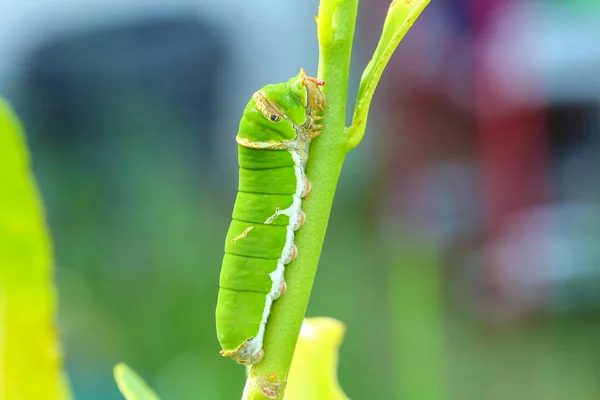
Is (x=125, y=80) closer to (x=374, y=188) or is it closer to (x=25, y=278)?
(x=374, y=188)

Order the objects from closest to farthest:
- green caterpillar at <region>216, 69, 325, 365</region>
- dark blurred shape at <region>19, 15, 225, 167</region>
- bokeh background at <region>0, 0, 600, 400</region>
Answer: green caterpillar at <region>216, 69, 325, 365</region>
bokeh background at <region>0, 0, 600, 400</region>
dark blurred shape at <region>19, 15, 225, 167</region>

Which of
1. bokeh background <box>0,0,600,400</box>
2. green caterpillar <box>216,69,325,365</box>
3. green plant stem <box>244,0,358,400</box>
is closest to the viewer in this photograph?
green plant stem <box>244,0,358,400</box>

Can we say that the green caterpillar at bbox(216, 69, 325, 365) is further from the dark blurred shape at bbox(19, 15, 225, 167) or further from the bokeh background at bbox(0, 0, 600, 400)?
the dark blurred shape at bbox(19, 15, 225, 167)

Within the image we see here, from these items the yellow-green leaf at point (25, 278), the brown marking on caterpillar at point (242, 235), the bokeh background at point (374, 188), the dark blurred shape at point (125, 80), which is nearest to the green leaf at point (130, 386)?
the yellow-green leaf at point (25, 278)

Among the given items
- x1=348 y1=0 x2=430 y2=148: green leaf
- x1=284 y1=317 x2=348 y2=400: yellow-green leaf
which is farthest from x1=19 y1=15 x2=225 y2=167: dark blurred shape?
x1=348 y1=0 x2=430 y2=148: green leaf

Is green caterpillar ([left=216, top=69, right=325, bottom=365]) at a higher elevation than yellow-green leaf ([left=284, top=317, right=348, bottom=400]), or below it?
higher

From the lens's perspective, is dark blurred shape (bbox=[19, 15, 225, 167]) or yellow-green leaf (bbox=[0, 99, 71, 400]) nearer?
yellow-green leaf (bbox=[0, 99, 71, 400])
